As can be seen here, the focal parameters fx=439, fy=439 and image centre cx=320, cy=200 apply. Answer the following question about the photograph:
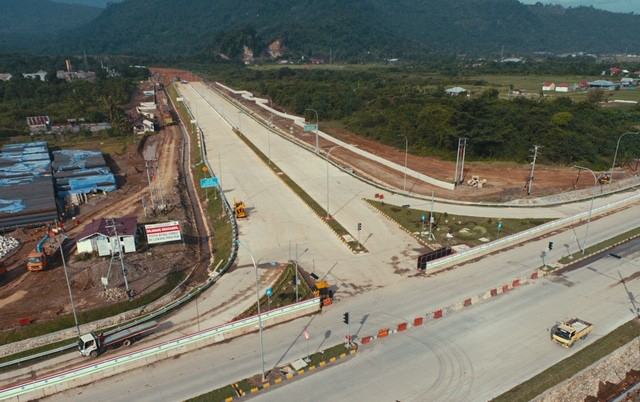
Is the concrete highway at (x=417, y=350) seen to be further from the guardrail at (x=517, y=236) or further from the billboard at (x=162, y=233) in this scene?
the billboard at (x=162, y=233)

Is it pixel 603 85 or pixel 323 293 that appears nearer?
pixel 323 293

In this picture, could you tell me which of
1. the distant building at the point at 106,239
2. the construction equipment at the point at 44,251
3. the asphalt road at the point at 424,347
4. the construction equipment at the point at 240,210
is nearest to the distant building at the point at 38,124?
the construction equipment at the point at 44,251

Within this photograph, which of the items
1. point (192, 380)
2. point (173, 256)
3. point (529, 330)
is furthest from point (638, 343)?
point (173, 256)

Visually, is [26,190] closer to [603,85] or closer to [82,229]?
[82,229]

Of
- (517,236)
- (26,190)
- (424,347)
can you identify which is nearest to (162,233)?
(26,190)

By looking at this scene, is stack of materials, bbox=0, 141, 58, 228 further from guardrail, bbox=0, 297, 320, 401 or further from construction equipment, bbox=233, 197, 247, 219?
guardrail, bbox=0, 297, 320, 401

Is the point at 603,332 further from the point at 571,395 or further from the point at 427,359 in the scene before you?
the point at 427,359
